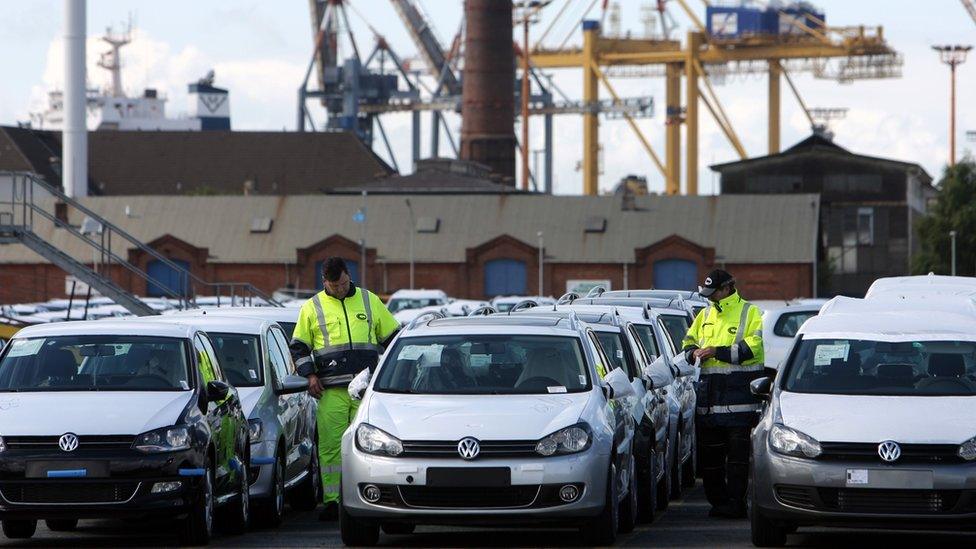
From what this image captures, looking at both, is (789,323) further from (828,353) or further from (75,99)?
(75,99)

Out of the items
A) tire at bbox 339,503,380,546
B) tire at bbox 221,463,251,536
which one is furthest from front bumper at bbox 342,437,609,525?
tire at bbox 221,463,251,536

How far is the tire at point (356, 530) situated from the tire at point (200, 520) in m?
0.94

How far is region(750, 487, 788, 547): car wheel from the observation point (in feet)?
40.2

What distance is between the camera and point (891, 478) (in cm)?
1159

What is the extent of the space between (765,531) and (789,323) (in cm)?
1321

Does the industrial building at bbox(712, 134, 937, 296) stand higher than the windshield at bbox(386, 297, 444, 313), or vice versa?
the industrial building at bbox(712, 134, 937, 296)

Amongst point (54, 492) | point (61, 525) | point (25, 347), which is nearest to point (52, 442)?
point (54, 492)

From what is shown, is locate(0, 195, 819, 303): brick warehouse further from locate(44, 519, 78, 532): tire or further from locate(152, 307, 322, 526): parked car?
locate(44, 519, 78, 532): tire

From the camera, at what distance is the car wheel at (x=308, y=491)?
16.0 metres

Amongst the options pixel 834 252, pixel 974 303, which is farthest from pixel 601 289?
pixel 834 252

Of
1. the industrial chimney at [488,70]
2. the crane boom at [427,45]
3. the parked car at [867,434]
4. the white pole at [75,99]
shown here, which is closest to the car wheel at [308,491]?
the parked car at [867,434]

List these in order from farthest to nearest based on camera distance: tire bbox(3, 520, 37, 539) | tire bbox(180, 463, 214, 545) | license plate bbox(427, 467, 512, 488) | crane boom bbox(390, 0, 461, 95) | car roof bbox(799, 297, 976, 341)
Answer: crane boom bbox(390, 0, 461, 95)
tire bbox(3, 520, 37, 539)
car roof bbox(799, 297, 976, 341)
tire bbox(180, 463, 214, 545)
license plate bbox(427, 467, 512, 488)

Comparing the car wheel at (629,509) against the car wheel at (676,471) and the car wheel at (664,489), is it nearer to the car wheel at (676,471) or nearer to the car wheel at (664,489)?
the car wheel at (664,489)

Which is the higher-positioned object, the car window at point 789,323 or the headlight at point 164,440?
the car window at point 789,323
